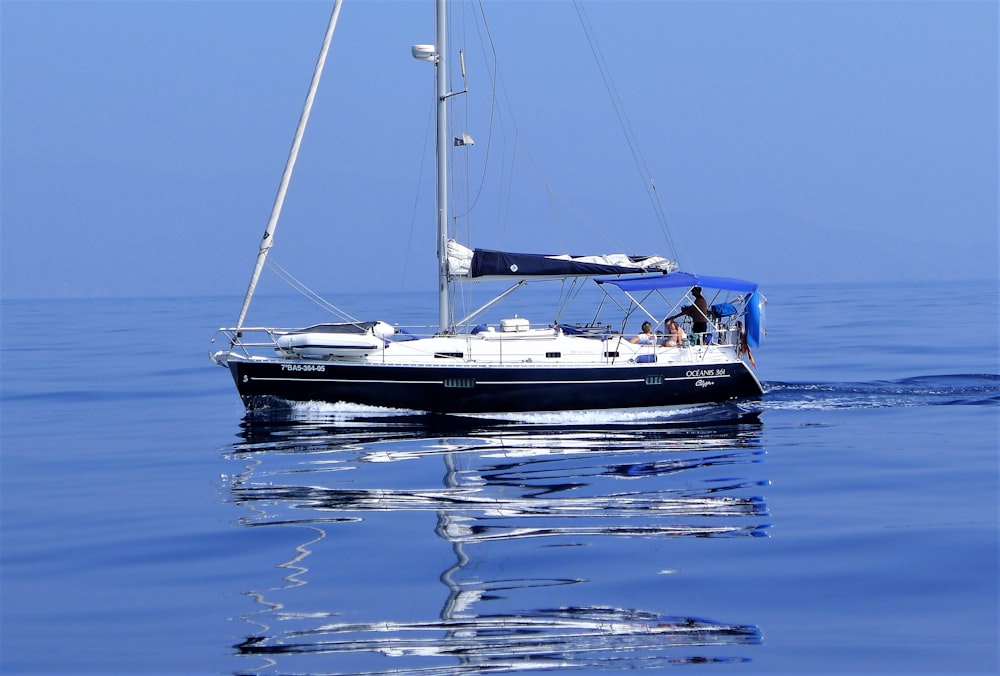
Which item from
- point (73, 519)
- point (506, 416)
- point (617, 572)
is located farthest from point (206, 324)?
point (617, 572)

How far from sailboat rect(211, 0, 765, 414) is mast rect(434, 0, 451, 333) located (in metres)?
0.03

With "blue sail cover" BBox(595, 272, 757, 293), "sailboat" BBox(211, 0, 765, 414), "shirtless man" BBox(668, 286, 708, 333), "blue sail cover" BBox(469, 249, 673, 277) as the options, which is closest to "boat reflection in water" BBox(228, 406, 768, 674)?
"sailboat" BBox(211, 0, 765, 414)

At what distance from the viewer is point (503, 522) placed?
1642cm

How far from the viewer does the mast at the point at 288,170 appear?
90.9 feet

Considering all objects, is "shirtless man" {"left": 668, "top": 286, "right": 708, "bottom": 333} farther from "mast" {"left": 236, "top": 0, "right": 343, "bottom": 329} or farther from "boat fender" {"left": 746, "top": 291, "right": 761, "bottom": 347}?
"mast" {"left": 236, "top": 0, "right": 343, "bottom": 329}

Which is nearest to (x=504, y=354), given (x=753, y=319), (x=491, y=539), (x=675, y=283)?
(x=675, y=283)

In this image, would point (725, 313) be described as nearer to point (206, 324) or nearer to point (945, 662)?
point (945, 662)

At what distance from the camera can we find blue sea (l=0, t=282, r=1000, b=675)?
37.0 ft

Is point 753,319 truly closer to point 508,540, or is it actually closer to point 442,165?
point 442,165

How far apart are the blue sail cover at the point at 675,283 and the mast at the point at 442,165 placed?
398 cm

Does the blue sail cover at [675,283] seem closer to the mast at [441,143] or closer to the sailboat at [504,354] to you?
the sailboat at [504,354]

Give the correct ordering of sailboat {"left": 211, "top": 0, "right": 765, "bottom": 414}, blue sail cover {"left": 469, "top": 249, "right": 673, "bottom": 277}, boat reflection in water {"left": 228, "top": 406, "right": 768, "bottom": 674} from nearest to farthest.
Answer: boat reflection in water {"left": 228, "top": 406, "right": 768, "bottom": 674} < sailboat {"left": 211, "top": 0, "right": 765, "bottom": 414} < blue sail cover {"left": 469, "top": 249, "right": 673, "bottom": 277}

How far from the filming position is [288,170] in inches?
1132

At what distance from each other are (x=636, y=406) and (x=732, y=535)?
39.5ft
